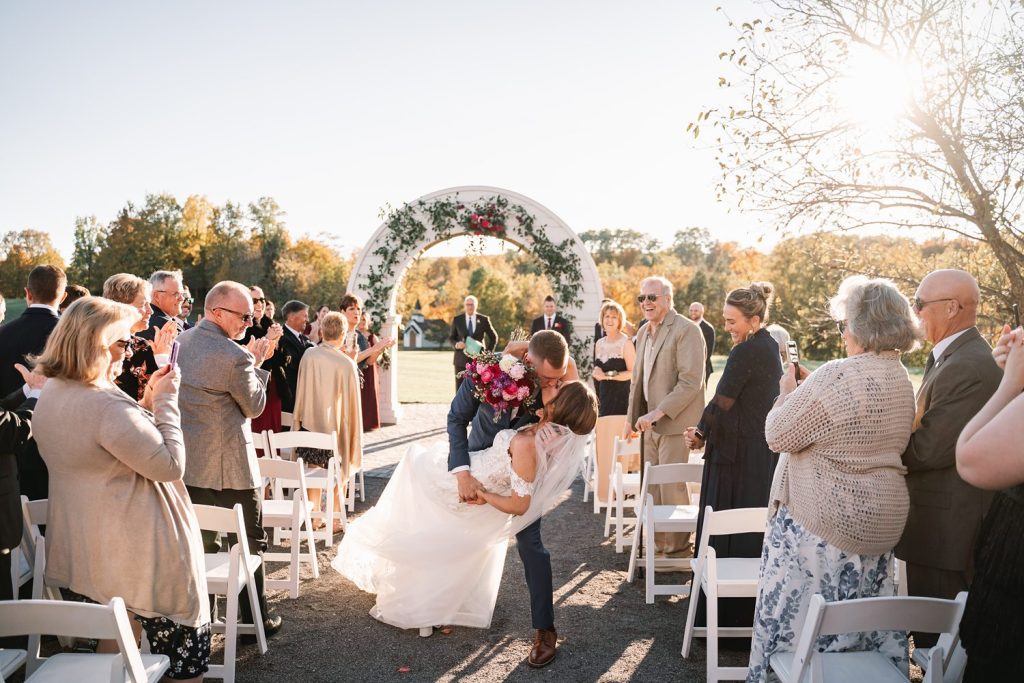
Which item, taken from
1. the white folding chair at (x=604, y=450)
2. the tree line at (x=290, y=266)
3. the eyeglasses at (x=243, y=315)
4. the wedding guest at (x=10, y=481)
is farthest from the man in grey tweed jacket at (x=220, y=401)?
the tree line at (x=290, y=266)

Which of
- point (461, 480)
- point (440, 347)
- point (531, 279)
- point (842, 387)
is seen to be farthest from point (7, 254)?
point (440, 347)

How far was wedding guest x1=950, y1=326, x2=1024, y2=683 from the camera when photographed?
1846mm

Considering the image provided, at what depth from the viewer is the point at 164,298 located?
4715 mm

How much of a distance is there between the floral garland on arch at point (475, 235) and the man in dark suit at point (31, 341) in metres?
7.92

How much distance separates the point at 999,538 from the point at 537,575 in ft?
7.68

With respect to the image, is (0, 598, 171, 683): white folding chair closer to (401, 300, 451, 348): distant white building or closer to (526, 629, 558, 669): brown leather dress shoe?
(526, 629, 558, 669): brown leather dress shoe

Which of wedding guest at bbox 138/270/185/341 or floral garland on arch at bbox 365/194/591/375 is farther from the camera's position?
floral garland on arch at bbox 365/194/591/375

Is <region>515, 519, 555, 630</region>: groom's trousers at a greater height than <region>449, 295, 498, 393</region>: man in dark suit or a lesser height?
lesser

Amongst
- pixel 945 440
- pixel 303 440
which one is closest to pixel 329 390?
pixel 303 440

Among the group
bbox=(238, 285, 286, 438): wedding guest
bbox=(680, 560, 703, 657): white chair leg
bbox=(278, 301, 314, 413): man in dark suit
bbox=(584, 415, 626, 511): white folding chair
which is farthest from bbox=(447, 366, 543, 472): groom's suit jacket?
bbox=(278, 301, 314, 413): man in dark suit

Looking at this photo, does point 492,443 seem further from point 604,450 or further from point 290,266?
point 290,266

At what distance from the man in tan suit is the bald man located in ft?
6.94

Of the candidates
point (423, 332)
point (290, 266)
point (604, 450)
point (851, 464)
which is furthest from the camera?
point (423, 332)

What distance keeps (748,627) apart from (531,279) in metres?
40.7
